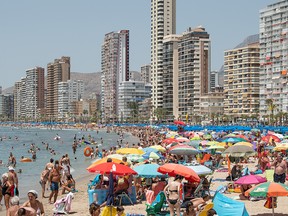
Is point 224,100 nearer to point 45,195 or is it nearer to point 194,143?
point 194,143

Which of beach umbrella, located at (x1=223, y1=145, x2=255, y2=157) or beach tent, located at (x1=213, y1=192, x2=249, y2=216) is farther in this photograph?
beach umbrella, located at (x1=223, y1=145, x2=255, y2=157)

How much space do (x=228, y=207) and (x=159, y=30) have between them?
13070 cm

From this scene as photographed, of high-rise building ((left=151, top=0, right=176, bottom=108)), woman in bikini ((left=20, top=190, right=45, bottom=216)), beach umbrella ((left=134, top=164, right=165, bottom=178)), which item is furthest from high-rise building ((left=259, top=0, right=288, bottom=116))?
woman in bikini ((left=20, top=190, right=45, bottom=216))

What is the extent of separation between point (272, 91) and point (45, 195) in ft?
282

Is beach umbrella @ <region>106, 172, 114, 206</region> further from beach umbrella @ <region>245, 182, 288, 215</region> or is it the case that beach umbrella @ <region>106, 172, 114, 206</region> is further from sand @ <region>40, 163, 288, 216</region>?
beach umbrella @ <region>245, 182, 288, 215</region>

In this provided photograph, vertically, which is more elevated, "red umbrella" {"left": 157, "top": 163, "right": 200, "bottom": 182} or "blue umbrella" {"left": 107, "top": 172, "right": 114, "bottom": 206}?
"red umbrella" {"left": 157, "top": 163, "right": 200, "bottom": 182}

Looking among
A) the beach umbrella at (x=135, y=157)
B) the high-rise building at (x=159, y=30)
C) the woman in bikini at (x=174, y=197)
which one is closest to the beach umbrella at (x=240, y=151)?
the beach umbrella at (x=135, y=157)

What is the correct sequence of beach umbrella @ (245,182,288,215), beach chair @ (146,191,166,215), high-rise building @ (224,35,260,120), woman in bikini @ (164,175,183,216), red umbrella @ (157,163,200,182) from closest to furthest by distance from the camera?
beach umbrella @ (245,182,288,215) → woman in bikini @ (164,175,183,216) → beach chair @ (146,191,166,215) → red umbrella @ (157,163,200,182) → high-rise building @ (224,35,260,120)

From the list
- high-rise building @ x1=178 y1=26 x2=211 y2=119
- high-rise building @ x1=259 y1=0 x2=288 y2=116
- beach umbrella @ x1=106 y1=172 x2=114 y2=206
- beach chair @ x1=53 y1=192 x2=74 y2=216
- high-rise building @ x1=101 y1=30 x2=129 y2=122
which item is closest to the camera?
beach umbrella @ x1=106 y1=172 x2=114 y2=206

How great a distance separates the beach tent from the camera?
1068 cm

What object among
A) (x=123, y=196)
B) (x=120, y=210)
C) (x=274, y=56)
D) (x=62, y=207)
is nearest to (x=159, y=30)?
(x=274, y=56)

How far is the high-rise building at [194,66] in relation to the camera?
409 ft

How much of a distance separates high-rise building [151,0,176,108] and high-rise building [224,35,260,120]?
91.7ft

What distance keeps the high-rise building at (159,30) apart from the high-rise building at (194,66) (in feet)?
33.2
